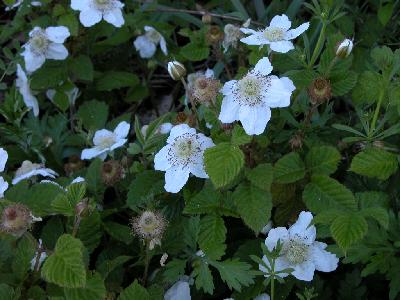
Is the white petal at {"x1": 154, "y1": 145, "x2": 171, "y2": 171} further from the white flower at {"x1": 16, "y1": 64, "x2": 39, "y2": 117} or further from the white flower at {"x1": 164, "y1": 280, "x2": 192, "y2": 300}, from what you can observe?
the white flower at {"x1": 16, "y1": 64, "x2": 39, "y2": 117}

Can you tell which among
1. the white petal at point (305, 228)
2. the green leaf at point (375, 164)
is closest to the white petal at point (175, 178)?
the white petal at point (305, 228)

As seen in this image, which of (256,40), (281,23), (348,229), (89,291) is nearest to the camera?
(348,229)

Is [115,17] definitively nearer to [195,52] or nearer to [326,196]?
[195,52]

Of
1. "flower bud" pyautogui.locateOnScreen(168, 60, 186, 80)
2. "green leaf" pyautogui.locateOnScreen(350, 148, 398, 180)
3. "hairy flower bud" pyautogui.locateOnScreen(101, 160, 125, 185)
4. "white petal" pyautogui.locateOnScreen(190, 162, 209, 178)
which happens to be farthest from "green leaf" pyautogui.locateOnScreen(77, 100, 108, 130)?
"green leaf" pyautogui.locateOnScreen(350, 148, 398, 180)

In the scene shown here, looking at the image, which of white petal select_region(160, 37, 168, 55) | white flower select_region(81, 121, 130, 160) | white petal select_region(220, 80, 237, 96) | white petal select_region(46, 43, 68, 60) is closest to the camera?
white petal select_region(220, 80, 237, 96)

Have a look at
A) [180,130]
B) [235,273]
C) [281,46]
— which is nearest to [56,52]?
[180,130]

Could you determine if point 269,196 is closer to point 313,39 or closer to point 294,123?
point 294,123
